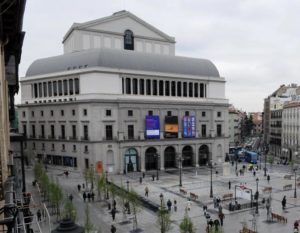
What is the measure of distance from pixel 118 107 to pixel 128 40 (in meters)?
23.5

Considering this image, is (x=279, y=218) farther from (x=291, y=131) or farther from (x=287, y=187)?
(x=291, y=131)

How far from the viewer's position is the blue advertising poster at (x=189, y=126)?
2699 inches

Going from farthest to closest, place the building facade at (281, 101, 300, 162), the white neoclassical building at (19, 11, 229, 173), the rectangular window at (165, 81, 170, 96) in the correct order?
1. the building facade at (281, 101, 300, 162)
2. the rectangular window at (165, 81, 170, 96)
3. the white neoclassical building at (19, 11, 229, 173)

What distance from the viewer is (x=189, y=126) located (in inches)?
2717

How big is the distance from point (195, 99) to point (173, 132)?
9560 mm

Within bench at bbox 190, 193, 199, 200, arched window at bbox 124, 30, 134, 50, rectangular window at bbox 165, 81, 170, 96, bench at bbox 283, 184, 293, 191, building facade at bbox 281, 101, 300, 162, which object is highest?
arched window at bbox 124, 30, 134, 50

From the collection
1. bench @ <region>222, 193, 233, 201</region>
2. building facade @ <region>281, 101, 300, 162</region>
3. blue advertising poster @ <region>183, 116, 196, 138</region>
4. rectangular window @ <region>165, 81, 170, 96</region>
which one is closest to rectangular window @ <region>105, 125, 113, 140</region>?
rectangular window @ <region>165, 81, 170, 96</region>

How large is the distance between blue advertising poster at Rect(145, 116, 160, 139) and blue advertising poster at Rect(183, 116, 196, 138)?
21.0ft

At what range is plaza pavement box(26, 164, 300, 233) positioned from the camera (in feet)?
99.5

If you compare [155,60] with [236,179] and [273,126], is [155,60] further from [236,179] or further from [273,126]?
[273,126]

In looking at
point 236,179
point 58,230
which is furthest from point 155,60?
point 58,230

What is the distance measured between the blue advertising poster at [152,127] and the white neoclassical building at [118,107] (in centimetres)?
19

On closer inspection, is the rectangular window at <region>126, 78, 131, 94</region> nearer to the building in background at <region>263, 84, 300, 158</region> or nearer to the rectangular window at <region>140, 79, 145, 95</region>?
the rectangular window at <region>140, 79, 145, 95</region>

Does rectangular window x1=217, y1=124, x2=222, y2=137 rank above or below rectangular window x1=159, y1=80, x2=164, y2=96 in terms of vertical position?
below
